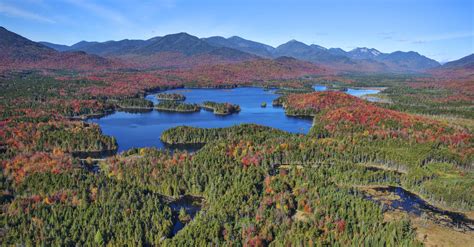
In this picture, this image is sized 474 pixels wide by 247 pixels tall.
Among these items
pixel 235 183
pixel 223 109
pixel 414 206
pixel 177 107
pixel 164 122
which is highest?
pixel 177 107

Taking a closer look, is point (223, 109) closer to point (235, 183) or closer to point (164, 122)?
point (164, 122)

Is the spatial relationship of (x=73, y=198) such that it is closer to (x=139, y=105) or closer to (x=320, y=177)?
(x=320, y=177)

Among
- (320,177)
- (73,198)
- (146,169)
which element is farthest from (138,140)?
(320,177)

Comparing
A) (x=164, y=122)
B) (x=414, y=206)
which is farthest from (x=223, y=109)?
(x=414, y=206)

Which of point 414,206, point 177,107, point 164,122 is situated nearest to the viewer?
point 414,206

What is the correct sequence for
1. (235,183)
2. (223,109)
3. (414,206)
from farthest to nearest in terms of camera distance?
1. (223,109)
2. (235,183)
3. (414,206)

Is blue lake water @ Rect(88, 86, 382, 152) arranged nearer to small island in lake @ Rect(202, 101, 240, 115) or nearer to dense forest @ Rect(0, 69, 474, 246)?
small island in lake @ Rect(202, 101, 240, 115)

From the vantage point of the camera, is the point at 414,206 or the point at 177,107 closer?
the point at 414,206

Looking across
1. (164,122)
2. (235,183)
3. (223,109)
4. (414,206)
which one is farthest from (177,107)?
(414,206)

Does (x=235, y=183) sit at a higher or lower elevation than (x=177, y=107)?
lower
